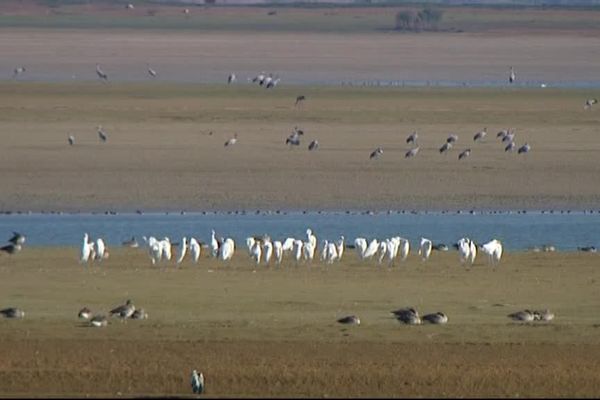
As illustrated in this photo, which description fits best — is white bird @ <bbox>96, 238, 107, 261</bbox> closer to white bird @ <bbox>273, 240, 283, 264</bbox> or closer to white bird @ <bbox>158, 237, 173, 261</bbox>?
white bird @ <bbox>158, 237, 173, 261</bbox>

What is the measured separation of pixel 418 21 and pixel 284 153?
5470 centimetres

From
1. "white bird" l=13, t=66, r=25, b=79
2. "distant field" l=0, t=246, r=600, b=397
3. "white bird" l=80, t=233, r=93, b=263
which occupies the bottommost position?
"distant field" l=0, t=246, r=600, b=397

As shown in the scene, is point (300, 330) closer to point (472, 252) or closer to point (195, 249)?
point (195, 249)

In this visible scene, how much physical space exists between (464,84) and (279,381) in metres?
35.6

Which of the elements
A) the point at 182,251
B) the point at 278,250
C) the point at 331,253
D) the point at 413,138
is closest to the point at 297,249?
the point at 278,250

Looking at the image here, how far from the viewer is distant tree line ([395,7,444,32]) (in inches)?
3270

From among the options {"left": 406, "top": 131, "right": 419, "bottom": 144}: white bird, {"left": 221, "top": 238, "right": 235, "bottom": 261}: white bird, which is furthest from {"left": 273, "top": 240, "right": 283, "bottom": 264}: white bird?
{"left": 406, "top": 131, "right": 419, "bottom": 144}: white bird

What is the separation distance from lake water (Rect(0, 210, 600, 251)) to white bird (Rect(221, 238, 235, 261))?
199 cm

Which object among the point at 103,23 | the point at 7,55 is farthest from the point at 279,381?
the point at 103,23

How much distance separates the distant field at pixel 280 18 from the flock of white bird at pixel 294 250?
59386 millimetres

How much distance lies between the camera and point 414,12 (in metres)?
93.9

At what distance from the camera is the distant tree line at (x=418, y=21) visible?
273ft

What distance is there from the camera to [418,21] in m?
84.3

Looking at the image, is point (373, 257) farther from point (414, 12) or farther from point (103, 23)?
point (414, 12)
